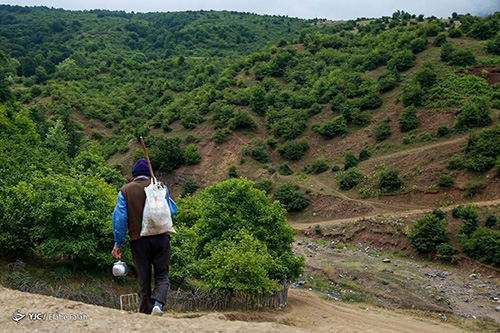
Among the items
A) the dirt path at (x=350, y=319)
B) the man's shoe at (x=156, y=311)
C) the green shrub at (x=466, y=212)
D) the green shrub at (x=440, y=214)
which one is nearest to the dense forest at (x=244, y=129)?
the green shrub at (x=466, y=212)

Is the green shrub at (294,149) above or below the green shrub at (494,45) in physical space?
below

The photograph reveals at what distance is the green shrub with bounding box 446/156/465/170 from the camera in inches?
1352

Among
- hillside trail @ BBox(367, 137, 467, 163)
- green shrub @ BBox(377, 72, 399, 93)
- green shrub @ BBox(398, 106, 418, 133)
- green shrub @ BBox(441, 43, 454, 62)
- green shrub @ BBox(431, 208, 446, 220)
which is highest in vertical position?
green shrub @ BBox(441, 43, 454, 62)

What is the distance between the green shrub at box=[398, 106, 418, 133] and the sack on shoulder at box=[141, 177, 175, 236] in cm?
3952

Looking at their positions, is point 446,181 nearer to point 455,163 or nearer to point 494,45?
point 455,163

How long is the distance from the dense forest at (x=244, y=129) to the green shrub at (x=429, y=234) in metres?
0.27

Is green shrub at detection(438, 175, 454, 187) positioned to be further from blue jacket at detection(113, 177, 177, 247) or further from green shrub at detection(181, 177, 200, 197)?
blue jacket at detection(113, 177, 177, 247)

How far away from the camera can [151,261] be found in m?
6.47

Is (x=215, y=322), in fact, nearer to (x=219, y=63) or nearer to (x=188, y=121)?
(x=188, y=121)

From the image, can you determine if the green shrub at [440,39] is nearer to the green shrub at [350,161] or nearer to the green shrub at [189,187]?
the green shrub at [350,161]

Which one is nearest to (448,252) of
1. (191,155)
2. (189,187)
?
(189,187)

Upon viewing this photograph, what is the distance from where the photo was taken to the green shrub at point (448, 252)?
26703mm

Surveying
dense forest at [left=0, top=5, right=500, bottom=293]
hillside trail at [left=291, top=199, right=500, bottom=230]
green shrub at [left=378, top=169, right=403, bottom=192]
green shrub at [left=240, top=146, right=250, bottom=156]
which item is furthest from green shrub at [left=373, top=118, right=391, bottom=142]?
green shrub at [left=240, top=146, right=250, bottom=156]

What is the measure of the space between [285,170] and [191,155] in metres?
11.0
